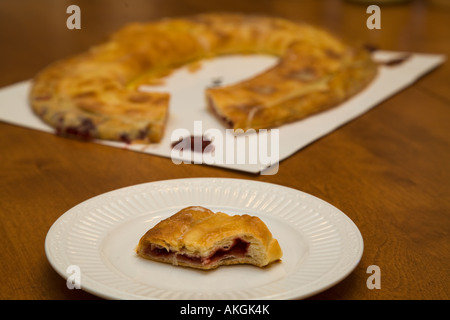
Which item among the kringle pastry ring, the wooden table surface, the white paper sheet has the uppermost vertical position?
the kringle pastry ring

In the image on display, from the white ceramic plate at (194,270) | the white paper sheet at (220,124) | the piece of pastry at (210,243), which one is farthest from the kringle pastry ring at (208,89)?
the piece of pastry at (210,243)

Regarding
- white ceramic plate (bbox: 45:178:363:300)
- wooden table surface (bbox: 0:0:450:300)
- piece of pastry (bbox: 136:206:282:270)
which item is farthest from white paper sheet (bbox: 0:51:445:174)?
piece of pastry (bbox: 136:206:282:270)

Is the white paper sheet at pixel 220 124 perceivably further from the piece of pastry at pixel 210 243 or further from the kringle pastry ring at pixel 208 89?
the piece of pastry at pixel 210 243

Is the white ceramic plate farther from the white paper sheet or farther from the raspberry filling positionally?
the white paper sheet

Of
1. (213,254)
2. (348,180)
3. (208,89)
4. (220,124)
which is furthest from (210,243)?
(208,89)

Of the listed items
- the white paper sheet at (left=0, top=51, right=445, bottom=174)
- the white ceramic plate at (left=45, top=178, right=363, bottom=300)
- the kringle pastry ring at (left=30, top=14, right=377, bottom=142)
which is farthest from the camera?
the kringle pastry ring at (left=30, top=14, right=377, bottom=142)

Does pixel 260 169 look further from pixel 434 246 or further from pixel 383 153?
pixel 434 246
